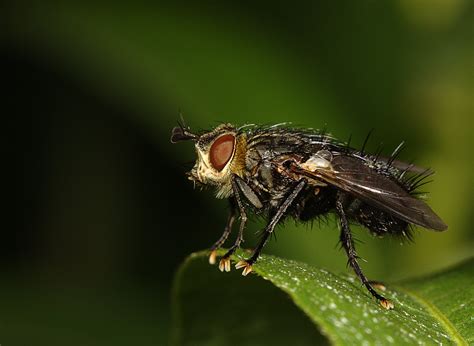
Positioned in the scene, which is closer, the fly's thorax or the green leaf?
the green leaf

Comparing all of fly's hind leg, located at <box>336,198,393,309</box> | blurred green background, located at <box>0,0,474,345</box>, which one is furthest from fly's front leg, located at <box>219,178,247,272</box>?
blurred green background, located at <box>0,0,474,345</box>

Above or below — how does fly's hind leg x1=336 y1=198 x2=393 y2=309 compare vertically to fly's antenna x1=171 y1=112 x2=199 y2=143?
below

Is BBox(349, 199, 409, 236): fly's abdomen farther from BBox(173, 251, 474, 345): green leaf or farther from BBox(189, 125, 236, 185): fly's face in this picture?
BBox(189, 125, 236, 185): fly's face

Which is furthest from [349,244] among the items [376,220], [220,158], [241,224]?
[220,158]

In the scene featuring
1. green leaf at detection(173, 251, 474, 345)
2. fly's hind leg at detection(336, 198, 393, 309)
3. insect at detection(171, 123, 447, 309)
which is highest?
insect at detection(171, 123, 447, 309)

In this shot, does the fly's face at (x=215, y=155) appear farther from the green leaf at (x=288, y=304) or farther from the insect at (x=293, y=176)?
the green leaf at (x=288, y=304)

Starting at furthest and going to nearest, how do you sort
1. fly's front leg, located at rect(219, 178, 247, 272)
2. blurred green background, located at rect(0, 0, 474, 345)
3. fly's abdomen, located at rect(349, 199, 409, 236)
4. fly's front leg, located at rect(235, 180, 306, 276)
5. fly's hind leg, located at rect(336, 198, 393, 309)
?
blurred green background, located at rect(0, 0, 474, 345) → fly's abdomen, located at rect(349, 199, 409, 236) → fly's hind leg, located at rect(336, 198, 393, 309) → fly's front leg, located at rect(235, 180, 306, 276) → fly's front leg, located at rect(219, 178, 247, 272)

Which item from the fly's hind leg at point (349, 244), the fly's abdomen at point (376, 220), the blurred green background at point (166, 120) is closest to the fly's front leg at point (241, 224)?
the fly's hind leg at point (349, 244)

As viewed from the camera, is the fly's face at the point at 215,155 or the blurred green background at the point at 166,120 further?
the blurred green background at the point at 166,120
